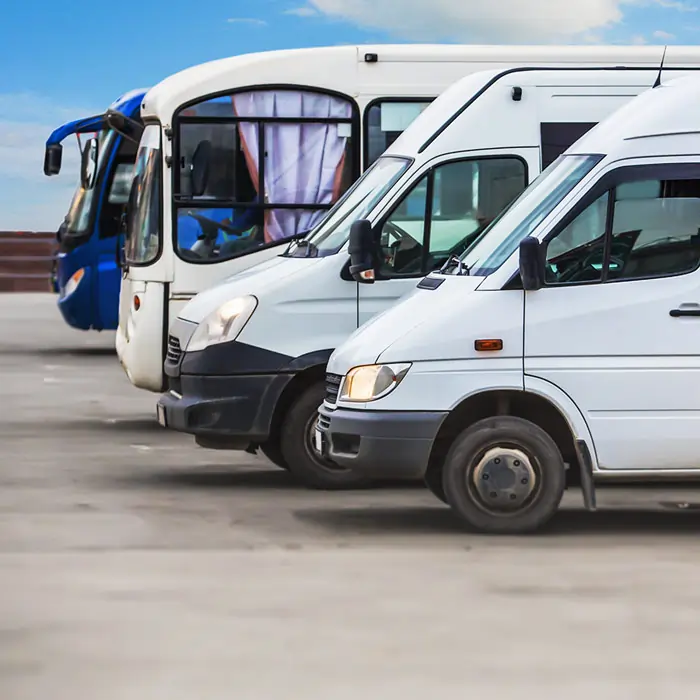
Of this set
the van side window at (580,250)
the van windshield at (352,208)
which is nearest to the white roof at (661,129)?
the van side window at (580,250)

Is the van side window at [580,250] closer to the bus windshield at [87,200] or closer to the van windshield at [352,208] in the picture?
the van windshield at [352,208]

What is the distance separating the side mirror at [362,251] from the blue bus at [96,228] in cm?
1014

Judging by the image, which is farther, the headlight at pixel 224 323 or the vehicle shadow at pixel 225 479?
the vehicle shadow at pixel 225 479

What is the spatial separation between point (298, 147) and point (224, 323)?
362cm

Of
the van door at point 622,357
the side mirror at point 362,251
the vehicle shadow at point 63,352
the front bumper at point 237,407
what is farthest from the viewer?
the vehicle shadow at point 63,352

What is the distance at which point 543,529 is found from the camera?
9461 mm

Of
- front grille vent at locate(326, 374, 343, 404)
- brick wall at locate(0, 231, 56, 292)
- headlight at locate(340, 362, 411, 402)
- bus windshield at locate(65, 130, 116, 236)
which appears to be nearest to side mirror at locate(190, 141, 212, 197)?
front grille vent at locate(326, 374, 343, 404)

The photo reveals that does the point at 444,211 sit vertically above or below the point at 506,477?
above

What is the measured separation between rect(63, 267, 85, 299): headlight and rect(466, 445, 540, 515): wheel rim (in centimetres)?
1288

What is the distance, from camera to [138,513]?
10195 millimetres

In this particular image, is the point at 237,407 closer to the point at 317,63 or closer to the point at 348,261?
the point at 348,261

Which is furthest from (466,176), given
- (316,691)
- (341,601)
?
(316,691)

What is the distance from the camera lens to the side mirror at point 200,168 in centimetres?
1430

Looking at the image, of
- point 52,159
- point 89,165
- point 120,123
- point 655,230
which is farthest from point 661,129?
point 89,165
